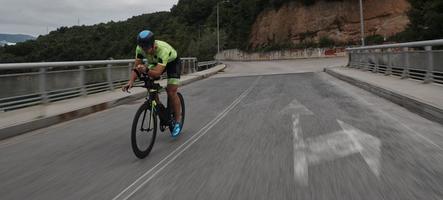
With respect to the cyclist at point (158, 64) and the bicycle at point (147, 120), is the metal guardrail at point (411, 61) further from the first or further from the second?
the bicycle at point (147, 120)

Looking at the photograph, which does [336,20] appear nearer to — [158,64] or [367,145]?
[367,145]

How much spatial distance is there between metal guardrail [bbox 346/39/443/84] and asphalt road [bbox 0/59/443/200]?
4785 millimetres

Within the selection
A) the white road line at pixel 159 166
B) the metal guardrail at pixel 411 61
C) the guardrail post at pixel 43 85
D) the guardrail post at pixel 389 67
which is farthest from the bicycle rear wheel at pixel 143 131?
the guardrail post at pixel 389 67

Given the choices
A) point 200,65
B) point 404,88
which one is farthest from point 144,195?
point 200,65

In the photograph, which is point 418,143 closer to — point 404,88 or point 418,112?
point 418,112

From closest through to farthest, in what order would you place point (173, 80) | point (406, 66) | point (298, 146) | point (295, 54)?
point (298, 146) < point (173, 80) < point (406, 66) < point (295, 54)

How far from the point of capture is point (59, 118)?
12.0m

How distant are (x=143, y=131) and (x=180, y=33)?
111991 mm

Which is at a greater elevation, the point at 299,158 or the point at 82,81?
the point at 82,81

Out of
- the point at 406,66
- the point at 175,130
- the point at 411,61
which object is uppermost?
the point at 411,61

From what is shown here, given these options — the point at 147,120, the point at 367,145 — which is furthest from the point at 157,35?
the point at 367,145

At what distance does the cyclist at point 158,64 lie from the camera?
7277mm

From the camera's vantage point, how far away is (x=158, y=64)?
745 centimetres

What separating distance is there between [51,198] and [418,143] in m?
5.30
